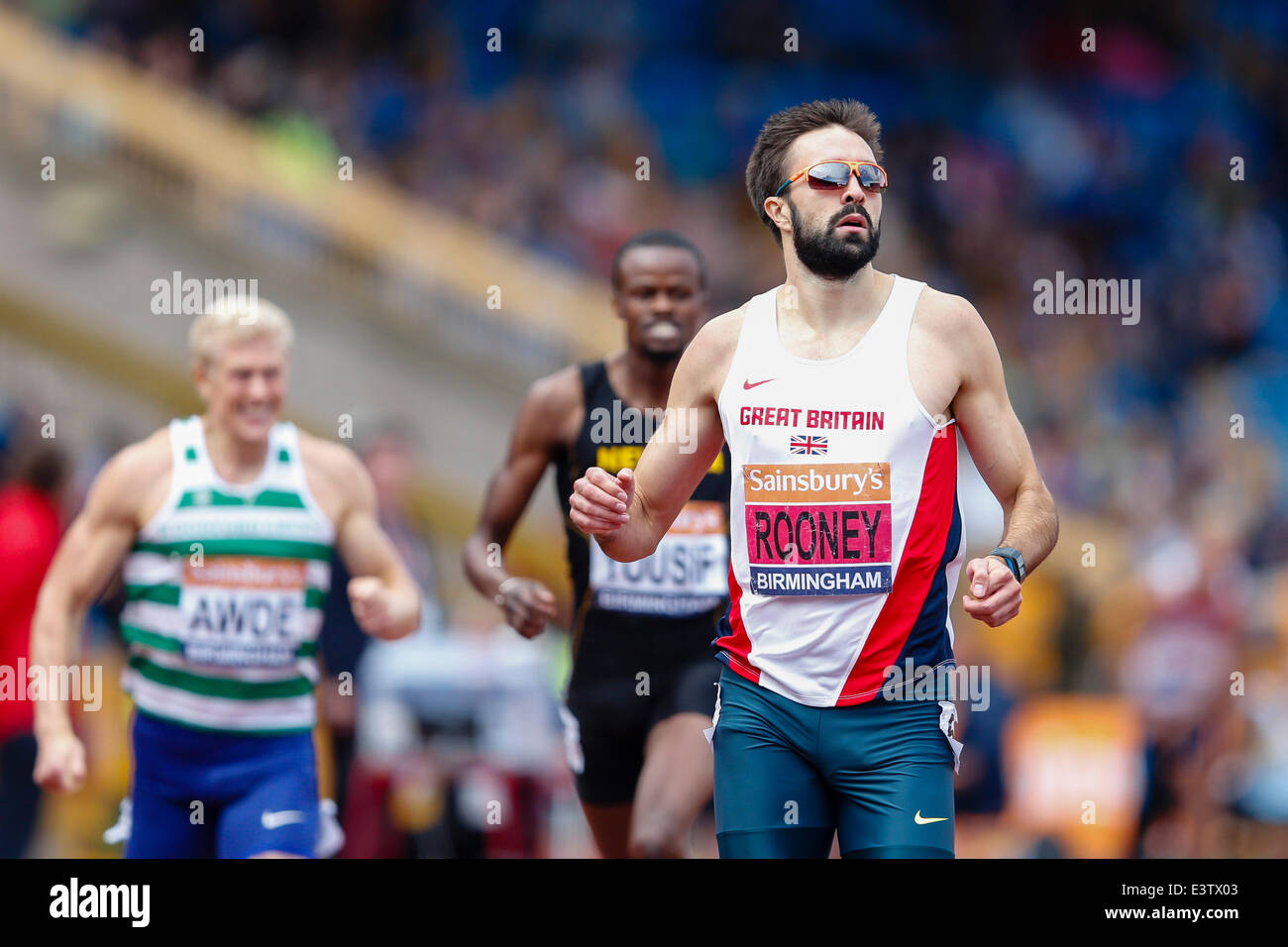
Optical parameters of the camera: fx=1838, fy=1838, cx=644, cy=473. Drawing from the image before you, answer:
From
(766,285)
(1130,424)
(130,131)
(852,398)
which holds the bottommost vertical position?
(852,398)

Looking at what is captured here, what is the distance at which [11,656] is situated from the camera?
31.0 feet

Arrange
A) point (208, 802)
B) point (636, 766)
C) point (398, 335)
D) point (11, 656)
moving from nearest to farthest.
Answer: point (208, 802)
point (636, 766)
point (11, 656)
point (398, 335)

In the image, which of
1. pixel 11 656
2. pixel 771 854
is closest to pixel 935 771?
pixel 771 854

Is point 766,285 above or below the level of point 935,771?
above

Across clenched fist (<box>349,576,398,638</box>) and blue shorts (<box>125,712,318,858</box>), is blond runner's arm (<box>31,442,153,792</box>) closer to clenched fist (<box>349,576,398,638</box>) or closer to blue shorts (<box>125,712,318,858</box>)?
blue shorts (<box>125,712,318,858</box>)

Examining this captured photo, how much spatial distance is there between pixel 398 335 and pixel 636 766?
8730mm

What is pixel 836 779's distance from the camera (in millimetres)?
5082

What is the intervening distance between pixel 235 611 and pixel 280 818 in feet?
2.43

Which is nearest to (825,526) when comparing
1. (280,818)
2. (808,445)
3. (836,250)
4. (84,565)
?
(808,445)

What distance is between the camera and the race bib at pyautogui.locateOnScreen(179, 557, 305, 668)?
648 cm

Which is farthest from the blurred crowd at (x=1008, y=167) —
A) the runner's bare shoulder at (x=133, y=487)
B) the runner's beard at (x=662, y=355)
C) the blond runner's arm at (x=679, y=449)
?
the blond runner's arm at (x=679, y=449)

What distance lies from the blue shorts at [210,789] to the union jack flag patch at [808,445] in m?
2.45

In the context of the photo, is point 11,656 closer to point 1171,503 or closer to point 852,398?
point 852,398

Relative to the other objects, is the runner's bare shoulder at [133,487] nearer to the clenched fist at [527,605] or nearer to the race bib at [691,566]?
the clenched fist at [527,605]
